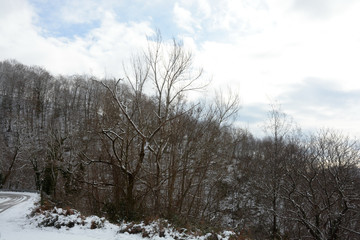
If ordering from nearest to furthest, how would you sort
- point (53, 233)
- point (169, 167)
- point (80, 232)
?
1. point (53, 233)
2. point (80, 232)
3. point (169, 167)

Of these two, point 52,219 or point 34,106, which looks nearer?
point 52,219

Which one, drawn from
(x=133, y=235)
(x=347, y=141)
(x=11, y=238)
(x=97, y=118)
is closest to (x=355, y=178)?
(x=347, y=141)

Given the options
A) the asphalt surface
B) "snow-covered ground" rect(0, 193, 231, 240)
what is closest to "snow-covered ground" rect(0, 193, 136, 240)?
"snow-covered ground" rect(0, 193, 231, 240)

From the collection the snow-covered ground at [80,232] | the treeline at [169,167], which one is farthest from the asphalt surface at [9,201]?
the snow-covered ground at [80,232]

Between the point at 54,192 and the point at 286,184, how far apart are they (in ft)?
51.4

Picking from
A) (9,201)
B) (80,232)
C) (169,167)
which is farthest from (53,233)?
(9,201)

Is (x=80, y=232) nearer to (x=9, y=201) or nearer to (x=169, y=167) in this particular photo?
(x=169, y=167)

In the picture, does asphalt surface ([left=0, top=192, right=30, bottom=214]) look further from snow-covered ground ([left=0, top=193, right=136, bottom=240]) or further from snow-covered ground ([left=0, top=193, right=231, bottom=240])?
snow-covered ground ([left=0, top=193, right=231, bottom=240])

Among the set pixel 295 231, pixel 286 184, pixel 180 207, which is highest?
pixel 286 184

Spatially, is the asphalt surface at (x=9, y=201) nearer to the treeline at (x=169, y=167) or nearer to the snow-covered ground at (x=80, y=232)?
the treeline at (x=169, y=167)

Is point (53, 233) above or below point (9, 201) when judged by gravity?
above

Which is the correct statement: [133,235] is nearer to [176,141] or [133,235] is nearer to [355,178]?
[176,141]

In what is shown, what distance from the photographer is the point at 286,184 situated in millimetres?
18375

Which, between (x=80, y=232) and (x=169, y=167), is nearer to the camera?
(x=80, y=232)
